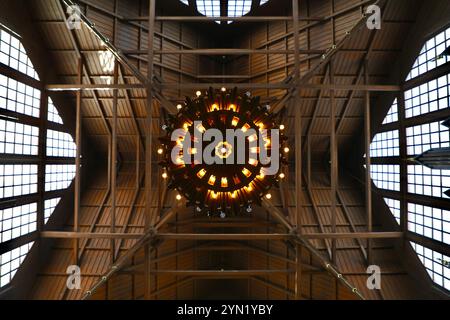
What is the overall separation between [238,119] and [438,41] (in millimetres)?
9970

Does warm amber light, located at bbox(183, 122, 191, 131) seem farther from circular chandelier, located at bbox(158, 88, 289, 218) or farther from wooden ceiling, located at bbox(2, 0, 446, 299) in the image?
wooden ceiling, located at bbox(2, 0, 446, 299)

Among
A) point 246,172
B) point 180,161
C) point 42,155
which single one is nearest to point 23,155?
point 42,155

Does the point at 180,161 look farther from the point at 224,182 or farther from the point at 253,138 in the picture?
the point at 253,138

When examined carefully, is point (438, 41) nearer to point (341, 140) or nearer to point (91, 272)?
point (341, 140)

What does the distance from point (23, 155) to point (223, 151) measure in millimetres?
10232

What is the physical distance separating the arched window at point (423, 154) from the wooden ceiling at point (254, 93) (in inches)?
56.0

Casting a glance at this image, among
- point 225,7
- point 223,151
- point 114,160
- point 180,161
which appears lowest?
point 180,161

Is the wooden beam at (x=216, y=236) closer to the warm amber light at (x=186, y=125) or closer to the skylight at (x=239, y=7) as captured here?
the warm amber light at (x=186, y=125)

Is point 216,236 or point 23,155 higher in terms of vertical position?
point 23,155

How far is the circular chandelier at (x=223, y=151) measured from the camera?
8.34 metres

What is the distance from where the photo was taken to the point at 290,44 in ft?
52.1

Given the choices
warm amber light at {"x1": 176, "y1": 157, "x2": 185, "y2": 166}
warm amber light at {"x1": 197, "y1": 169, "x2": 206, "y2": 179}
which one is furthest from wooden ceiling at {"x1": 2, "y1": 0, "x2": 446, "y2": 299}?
warm amber light at {"x1": 197, "y1": 169, "x2": 206, "y2": 179}

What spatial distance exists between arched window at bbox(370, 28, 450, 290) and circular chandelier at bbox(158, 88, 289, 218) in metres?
7.01

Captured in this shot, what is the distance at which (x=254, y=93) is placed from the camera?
16.9 m
